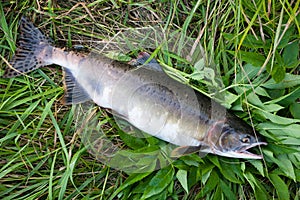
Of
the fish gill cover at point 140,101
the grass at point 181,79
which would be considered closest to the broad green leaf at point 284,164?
the grass at point 181,79

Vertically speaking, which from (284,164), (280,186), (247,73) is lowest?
(280,186)

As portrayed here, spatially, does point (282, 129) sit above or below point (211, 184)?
above

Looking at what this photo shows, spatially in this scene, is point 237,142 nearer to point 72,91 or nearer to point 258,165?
point 258,165

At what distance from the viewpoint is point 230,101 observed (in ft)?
8.28

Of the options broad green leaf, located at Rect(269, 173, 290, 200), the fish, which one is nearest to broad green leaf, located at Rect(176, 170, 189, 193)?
the fish

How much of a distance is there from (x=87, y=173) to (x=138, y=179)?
0.38 meters

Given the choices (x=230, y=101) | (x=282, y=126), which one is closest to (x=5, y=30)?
(x=230, y=101)

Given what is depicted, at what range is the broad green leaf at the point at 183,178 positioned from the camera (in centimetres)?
249

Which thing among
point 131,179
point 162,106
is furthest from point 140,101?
point 131,179

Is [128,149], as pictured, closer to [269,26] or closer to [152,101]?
[152,101]

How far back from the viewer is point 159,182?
2520 millimetres

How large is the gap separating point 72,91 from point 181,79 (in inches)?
26.5

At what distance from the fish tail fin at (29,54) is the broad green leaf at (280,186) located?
1.51 m

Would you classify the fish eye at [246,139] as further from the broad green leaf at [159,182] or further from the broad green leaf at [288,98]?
the broad green leaf at [159,182]
